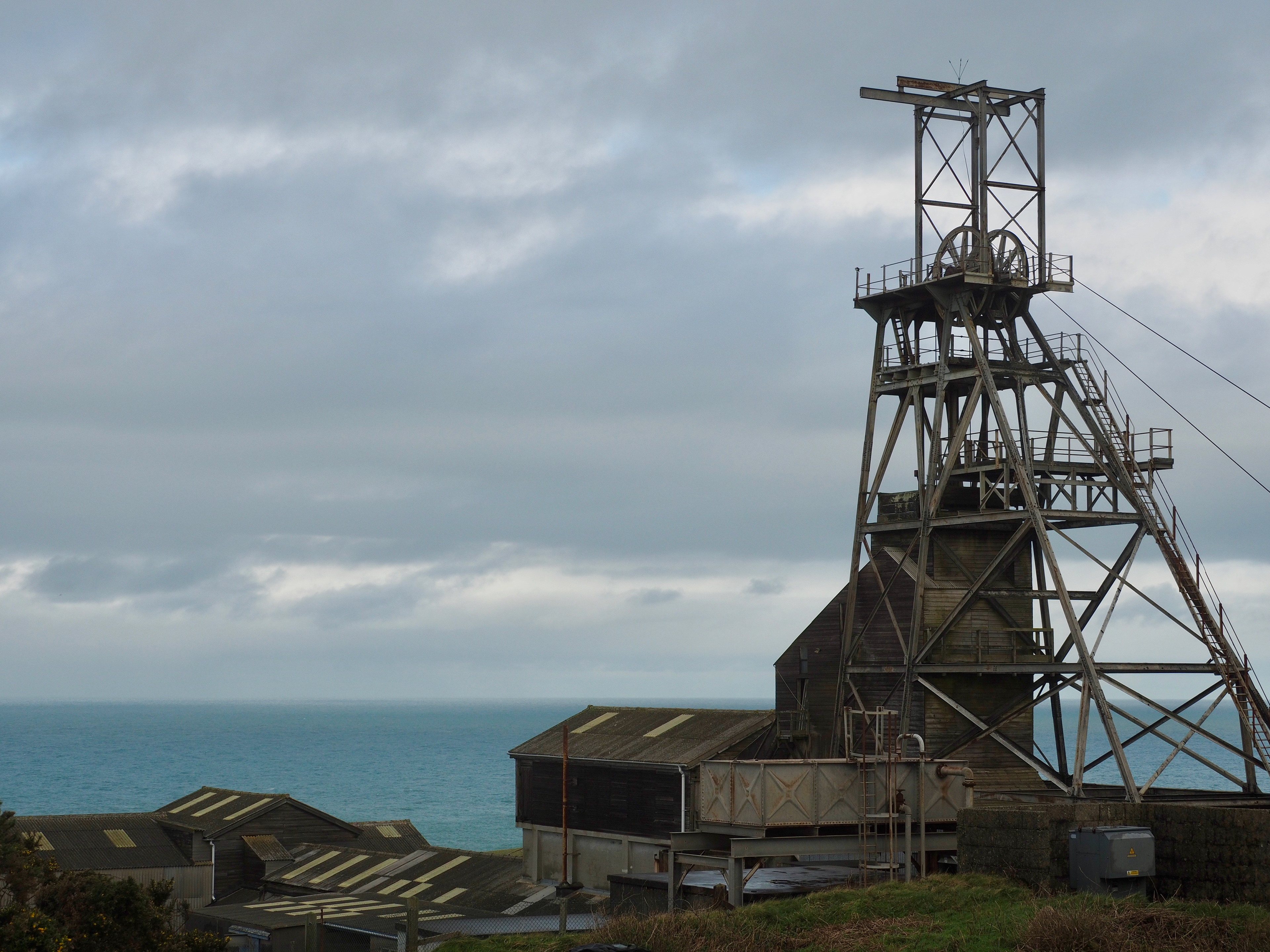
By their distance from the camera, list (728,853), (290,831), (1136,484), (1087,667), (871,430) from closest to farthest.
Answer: (728,853)
(1087,667)
(1136,484)
(871,430)
(290,831)

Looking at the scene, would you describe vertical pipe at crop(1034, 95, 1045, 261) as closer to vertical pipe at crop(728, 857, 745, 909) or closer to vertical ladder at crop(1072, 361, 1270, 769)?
vertical ladder at crop(1072, 361, 1270, 769)

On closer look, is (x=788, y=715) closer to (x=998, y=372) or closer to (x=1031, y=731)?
(x=1031, y=731)

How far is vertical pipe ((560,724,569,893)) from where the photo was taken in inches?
1970

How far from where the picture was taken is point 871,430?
174 ft

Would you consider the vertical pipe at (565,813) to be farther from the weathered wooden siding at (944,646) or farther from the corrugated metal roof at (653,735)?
the weathered wooden siding at (944,646)

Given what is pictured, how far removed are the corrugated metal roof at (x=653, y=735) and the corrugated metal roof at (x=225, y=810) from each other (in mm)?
15675

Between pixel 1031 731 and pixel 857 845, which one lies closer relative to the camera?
pixel 857 845

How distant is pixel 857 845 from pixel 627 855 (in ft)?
50.1

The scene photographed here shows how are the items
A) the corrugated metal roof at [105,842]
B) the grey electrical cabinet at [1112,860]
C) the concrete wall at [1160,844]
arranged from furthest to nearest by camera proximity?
1. the corrugated metal roof at [105,842]
2. the grey electrical cabinet at [1112,860]
3. the concrete wall at [1160,844]

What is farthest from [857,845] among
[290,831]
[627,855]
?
[290,831]

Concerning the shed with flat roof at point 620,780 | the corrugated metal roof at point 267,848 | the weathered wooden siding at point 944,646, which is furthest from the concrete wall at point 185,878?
the weathered wooden siding at point 944,646

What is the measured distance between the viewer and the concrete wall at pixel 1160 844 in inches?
1200

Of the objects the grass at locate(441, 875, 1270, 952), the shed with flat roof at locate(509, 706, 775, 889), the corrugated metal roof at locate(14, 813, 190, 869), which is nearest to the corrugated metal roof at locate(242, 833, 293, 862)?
the corrugated metal roof at locate(14, 813, 190, 869)

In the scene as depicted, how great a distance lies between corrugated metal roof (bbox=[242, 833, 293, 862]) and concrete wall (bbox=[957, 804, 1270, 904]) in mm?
41032
